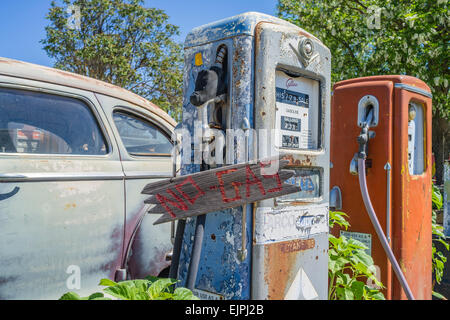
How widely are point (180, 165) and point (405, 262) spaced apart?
1.95 meters

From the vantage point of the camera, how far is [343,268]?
276 centimetres

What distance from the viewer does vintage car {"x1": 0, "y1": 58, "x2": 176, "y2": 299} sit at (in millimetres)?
2230

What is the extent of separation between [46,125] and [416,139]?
2.81m

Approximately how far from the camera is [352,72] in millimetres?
10453

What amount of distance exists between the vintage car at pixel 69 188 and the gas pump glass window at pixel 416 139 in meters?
1.98

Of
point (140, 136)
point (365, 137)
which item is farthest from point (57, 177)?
point (365, 137)

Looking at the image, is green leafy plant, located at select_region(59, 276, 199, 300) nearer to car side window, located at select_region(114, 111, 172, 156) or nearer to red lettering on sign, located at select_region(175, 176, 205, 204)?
red lettering on sign, located at select_region(175, 176, 205, 204)

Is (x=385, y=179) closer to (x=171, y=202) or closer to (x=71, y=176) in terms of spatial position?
(x=171, y=202)

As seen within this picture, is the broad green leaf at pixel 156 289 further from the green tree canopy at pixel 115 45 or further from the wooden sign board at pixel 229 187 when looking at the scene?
the green tree canopy at pixel 115 45

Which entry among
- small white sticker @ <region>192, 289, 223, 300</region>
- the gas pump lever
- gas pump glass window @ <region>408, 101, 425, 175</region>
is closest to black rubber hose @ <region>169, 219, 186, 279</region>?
small white sticker @ <region>192, 289, 223, 300</region>

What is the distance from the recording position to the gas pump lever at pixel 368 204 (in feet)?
8.95

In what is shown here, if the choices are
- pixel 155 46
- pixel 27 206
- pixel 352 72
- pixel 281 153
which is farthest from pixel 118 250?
pixel 155 46

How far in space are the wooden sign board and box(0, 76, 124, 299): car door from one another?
0.76 metres
